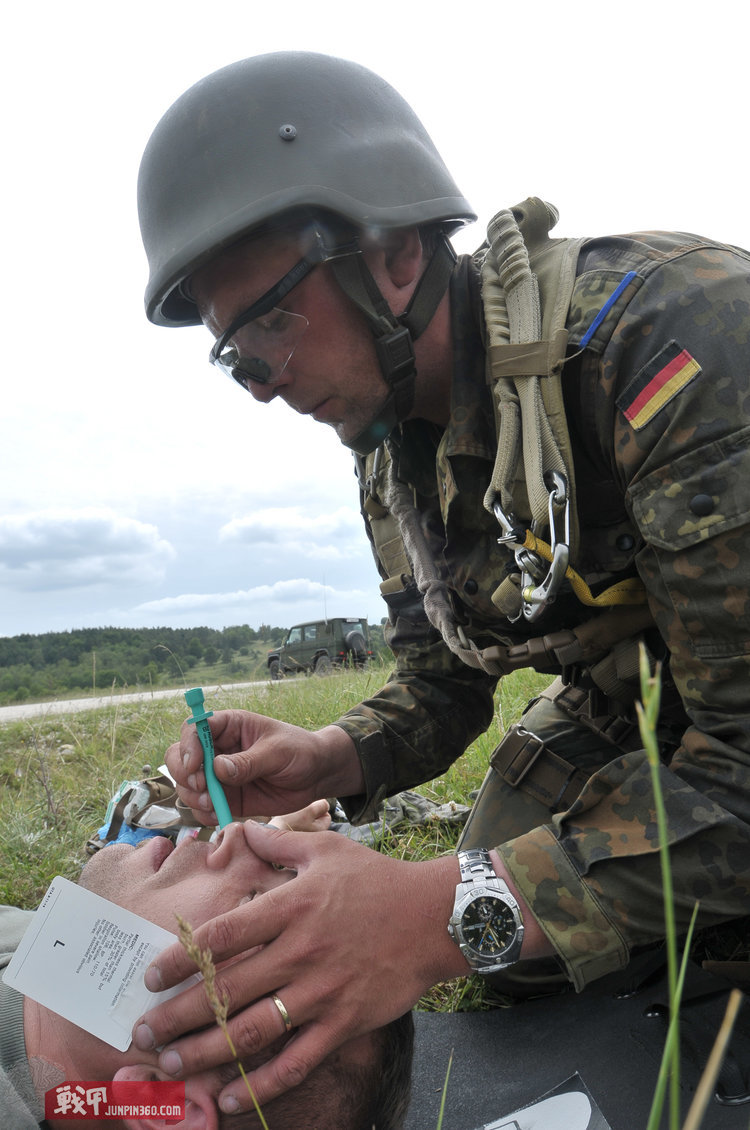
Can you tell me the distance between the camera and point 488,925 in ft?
5.57

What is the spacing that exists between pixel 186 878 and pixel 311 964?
41 cm

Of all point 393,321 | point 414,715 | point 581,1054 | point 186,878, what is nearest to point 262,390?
point 393,321

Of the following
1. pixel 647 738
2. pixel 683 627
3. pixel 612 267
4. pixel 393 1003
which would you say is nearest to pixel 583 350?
pixel 612 267

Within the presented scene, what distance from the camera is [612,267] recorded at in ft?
6.93

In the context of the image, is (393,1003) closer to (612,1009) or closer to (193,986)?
(193,986)

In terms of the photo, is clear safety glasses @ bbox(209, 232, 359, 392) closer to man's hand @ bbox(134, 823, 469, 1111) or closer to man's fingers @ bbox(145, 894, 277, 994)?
man's hand @ bbox(134, 823, 469, 1111)

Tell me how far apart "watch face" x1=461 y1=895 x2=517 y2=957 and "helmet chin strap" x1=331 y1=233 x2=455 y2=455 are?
1.40 m

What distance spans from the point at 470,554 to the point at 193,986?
143 centimetres

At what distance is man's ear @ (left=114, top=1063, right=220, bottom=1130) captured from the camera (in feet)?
5.06

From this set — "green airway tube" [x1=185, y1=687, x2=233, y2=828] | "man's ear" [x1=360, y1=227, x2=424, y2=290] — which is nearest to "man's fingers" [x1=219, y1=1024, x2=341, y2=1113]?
"green airway tube" [x1=185, y1=687, x2=233, y2=828]

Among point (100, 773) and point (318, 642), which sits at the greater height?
point (318, 642)

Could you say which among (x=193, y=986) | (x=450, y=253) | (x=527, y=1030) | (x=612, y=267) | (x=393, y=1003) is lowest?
(x=527, y=1030)

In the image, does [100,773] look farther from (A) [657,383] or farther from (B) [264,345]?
(A) [657,383]

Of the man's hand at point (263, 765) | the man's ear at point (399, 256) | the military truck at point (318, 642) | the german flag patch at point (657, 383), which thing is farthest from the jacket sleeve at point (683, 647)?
the military truck at point (318, 642)
